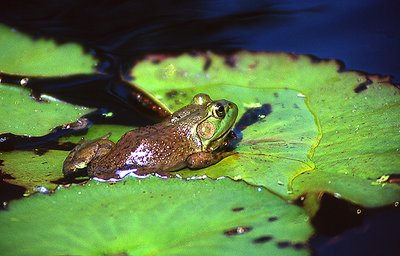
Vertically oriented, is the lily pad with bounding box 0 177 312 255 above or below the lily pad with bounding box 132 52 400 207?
below

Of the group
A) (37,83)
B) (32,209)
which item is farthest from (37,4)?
(32,209)

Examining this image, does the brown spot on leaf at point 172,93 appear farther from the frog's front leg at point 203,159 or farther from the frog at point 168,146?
the frog's front leg at point 203,159

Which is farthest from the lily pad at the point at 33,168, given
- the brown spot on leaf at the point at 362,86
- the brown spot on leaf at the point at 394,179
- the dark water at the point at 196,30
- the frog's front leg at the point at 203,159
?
the brown spot on leaf at the point at 362,86

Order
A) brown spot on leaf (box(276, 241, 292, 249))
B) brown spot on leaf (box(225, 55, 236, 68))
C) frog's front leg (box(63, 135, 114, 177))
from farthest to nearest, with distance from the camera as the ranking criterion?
brown spot on leaf (box(225, 55, 236, 68)) < frog's front leg (box(63, 135, 114, 177)) < brown spot on leaf (box(276, 241, 292, 249))

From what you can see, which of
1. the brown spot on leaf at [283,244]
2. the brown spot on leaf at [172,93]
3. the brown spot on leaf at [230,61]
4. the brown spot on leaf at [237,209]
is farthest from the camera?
the brown spot on leaf at [230,61]

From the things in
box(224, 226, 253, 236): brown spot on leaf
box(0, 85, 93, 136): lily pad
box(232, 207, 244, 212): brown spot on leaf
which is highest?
box(0, 85, 93, 136): lily pad

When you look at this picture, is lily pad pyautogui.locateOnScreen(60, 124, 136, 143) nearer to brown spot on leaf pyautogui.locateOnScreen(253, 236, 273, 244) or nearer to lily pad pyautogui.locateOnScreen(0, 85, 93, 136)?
lily pad pyautogui.locateOnScreen(0, 85, 93, 136)

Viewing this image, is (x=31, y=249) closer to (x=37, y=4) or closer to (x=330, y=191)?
(x=330, y=191)

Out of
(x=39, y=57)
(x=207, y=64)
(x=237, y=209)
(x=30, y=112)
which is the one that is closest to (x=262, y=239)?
(x=237, y=209)

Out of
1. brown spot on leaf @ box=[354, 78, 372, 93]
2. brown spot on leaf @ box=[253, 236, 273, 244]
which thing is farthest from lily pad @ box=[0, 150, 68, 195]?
brown spot on leaf @ box=[354, 78, 372, 93]
